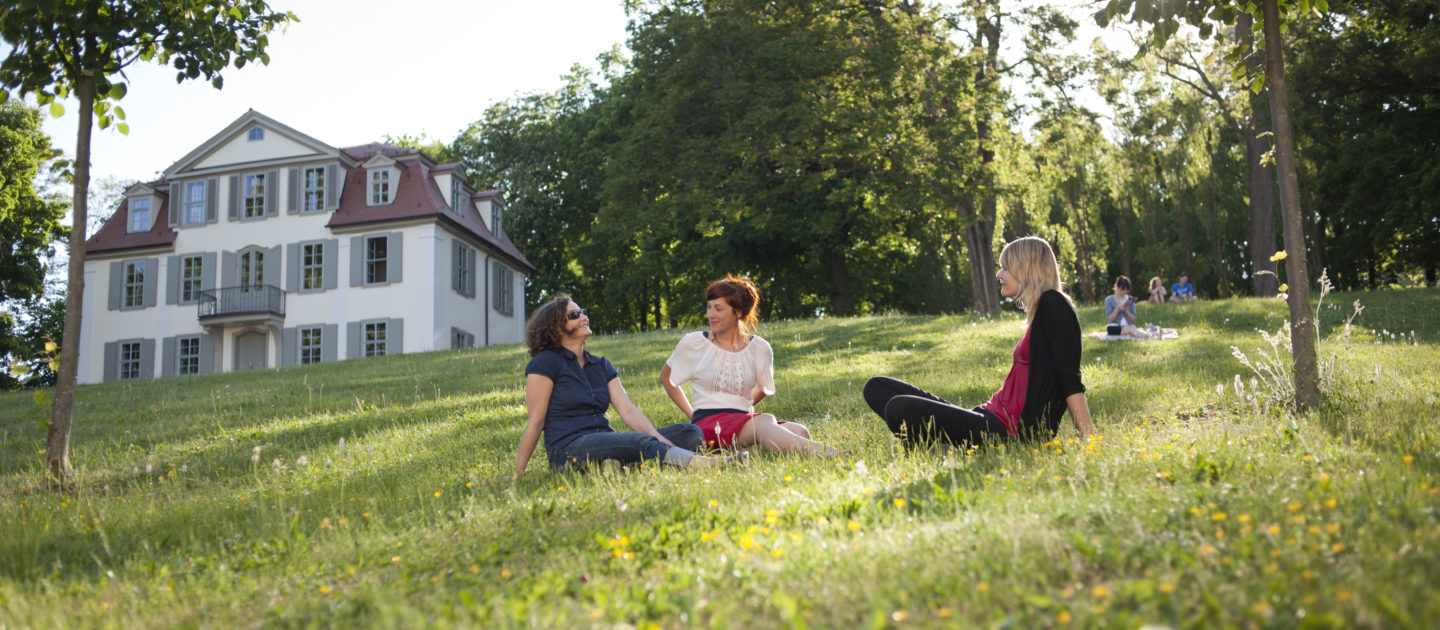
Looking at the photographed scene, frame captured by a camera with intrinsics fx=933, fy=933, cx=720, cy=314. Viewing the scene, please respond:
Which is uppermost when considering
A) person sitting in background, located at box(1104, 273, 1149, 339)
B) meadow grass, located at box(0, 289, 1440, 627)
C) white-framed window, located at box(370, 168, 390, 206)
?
white-framed window, located at box(370, 168, 390, 206)

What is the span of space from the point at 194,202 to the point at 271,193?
3200 mm

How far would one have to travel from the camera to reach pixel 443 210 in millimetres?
32312

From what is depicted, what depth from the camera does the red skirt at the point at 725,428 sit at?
6.71 meters

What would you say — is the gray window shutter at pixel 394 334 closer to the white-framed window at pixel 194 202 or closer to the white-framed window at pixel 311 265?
the white-framed window at pixel 311 265

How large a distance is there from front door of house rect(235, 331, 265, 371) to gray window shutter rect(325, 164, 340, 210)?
527 cm

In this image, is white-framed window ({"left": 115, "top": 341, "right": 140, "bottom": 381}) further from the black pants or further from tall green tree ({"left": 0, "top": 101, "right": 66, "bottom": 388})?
the black pants

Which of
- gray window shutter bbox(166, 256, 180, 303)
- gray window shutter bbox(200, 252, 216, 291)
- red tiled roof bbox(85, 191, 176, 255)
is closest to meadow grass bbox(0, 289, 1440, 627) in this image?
gray window shutter bbox(200, 252, 216, 291)

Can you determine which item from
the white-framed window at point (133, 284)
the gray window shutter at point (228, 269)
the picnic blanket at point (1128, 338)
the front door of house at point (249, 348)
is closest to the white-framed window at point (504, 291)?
the front door of house at point (249, 348)

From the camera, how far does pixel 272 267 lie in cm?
3256

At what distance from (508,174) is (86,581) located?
137 feet

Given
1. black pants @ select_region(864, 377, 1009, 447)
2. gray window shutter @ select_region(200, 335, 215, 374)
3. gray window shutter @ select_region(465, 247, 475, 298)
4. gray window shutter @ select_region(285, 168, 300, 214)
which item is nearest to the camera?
black pants @ select_region(864, 377, 1009, 447)

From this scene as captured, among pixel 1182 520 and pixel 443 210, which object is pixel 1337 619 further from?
pixel 443 210

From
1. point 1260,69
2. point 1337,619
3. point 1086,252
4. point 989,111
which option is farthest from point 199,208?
point 1337,619

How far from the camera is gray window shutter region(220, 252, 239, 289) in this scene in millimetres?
32844
